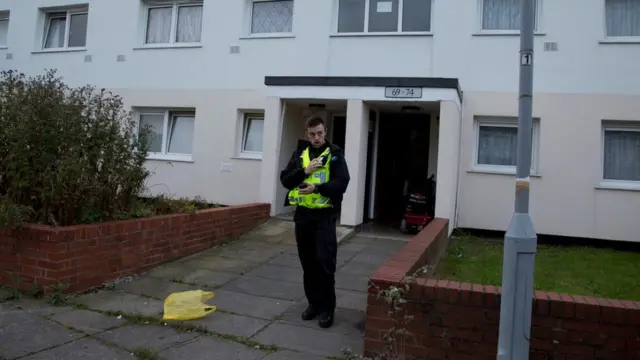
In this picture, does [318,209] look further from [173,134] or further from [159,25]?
[159,25]

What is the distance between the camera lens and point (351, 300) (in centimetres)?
512

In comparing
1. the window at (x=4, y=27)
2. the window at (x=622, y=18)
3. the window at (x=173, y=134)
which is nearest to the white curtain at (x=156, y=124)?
the window at (x=173, y=134)

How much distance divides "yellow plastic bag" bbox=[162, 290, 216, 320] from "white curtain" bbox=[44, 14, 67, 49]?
37.0 ft

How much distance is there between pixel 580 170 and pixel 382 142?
4.03 metres

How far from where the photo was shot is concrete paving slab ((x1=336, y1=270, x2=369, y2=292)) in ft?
18.3

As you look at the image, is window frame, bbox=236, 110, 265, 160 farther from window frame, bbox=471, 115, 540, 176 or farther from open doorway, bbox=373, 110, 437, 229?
window frame, bbox=471, 115, 540, 176

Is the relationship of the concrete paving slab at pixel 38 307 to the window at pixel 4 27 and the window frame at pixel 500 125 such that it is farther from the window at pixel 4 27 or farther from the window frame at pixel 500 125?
the window at pixel 4 27

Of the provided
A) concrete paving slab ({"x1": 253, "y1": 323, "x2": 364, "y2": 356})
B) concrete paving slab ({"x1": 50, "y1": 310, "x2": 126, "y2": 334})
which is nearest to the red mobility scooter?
concrete paving slab ({"x1": 253, "y1": 323, "x2": 364, "y2": 356})

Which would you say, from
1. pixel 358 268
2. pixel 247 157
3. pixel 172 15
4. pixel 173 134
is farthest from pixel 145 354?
pixel 172 15

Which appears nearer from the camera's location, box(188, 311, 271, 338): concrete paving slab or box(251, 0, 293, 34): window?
box(188, 311, 271, 338): concrete paving slab

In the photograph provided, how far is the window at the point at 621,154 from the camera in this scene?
889 centimetres

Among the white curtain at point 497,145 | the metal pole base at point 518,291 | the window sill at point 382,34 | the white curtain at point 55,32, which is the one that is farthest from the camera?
the white curtain at point 55,32

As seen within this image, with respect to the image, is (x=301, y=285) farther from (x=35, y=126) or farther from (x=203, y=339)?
(x=35, y=126)

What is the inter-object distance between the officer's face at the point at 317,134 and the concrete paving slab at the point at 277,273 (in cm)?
199
